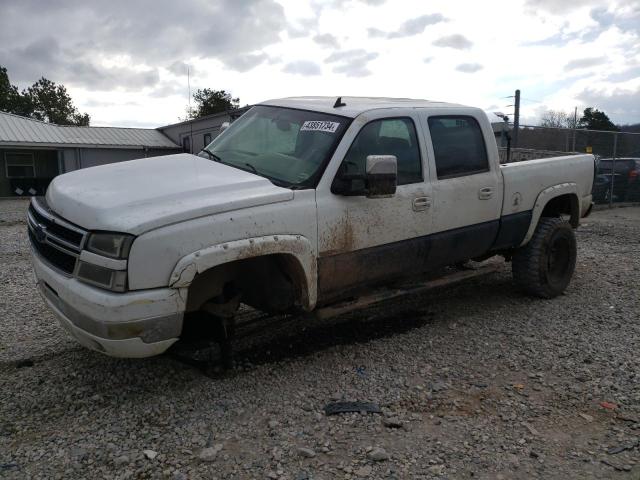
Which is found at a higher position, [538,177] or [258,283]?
[538,177]

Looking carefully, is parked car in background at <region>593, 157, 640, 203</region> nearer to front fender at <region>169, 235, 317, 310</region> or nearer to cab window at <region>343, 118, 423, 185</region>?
cab window at <region>343, 118, 423, 185</region>

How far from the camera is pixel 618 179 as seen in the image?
14953mm

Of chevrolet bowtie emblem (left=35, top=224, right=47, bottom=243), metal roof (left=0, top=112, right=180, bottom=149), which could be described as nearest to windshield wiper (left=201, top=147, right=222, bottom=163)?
chevrolet bowtie emblem (left=35, top=224, right=47, bottom=243)

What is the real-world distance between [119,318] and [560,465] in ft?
8.51

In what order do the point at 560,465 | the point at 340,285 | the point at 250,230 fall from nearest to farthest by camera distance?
1. the point at 560,465
2. the point at 250,230
3. the point at 340,285

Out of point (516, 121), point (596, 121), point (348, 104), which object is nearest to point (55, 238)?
point (348, 104)

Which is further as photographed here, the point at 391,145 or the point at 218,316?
the point at 391,145

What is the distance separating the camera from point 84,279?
3160 mm

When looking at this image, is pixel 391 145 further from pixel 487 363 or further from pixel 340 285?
pixel 487 363

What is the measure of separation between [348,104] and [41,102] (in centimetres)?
5443

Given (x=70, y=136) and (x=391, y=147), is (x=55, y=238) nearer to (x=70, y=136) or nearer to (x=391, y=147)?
(x=391, y=147)

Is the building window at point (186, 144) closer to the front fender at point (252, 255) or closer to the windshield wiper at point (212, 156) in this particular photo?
the windshield wiper at point (212, 156)

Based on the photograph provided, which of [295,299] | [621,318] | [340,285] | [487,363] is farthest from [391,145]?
[621,318]

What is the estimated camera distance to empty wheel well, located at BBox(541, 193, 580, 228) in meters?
6.07
